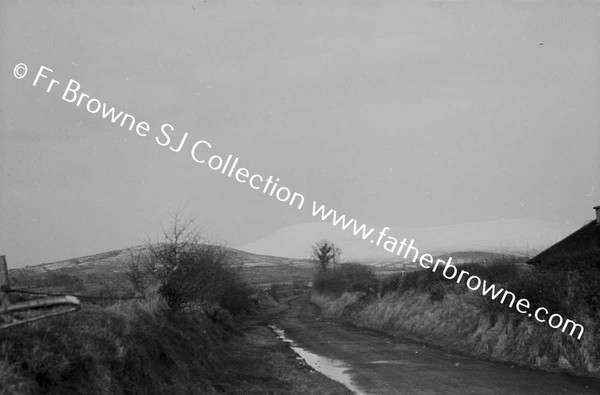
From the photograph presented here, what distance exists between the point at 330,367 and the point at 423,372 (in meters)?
3.15

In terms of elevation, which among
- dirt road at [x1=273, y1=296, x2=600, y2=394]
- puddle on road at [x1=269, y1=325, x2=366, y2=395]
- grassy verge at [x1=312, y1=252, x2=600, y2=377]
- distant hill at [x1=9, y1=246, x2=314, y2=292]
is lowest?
distant hill at [x1=9, y1=246, x2=314, y2=292]

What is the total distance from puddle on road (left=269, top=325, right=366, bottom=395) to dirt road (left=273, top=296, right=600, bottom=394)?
2.7 inches

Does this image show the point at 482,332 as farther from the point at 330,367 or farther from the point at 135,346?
the point at 135,346

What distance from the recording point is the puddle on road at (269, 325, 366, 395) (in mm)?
14275

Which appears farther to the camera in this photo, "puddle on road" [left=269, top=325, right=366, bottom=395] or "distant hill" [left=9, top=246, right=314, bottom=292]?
"distant hill" [left=9, top=246, right=314, bottom=292]

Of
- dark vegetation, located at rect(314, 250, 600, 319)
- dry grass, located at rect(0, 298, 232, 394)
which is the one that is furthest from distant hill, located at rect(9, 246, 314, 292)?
dry grass, located at rect(0, 298, 232, 394)

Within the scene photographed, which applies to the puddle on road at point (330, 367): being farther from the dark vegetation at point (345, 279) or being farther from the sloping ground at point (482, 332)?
the dark vegetation at point (345, 279)

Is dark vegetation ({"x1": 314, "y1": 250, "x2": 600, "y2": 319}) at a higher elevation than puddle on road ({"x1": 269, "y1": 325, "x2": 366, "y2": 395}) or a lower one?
higher

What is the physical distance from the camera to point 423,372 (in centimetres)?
1548

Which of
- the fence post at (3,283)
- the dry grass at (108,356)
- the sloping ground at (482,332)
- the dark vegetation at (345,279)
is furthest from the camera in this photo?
the dark vegetation at (345,279)

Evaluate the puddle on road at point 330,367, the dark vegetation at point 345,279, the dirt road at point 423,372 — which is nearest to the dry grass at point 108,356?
the puddle on road at point 330,367

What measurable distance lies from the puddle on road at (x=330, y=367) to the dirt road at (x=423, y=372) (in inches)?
2.7

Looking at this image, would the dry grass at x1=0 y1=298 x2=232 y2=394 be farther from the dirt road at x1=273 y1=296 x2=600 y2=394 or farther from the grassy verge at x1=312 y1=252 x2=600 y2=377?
the grassy verge at x1=312 y1=252 x2=600 y2=377

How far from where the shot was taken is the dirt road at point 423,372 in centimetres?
1294
